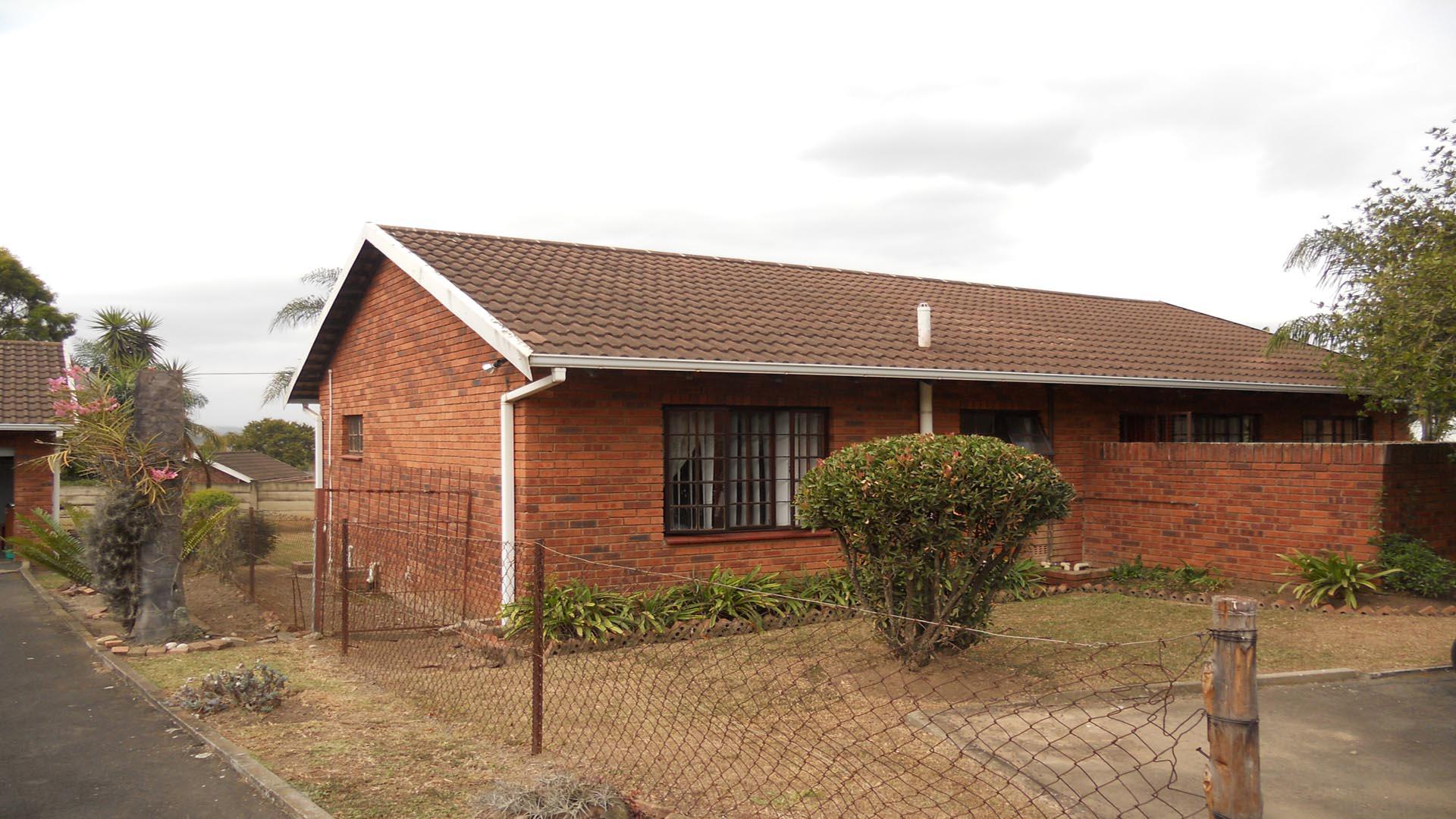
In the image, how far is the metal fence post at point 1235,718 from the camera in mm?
2834

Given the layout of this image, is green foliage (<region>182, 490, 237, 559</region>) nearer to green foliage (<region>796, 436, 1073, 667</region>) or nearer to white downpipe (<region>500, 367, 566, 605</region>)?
white downpipe (<region>500, 367, 566, 605</region>)

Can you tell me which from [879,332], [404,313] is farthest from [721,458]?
[404,313]

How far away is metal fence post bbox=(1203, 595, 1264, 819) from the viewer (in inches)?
112

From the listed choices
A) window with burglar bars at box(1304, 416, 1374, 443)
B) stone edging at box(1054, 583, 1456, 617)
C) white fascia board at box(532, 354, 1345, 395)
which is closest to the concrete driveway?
stone edging at box(1054, 583, 1456, 617)

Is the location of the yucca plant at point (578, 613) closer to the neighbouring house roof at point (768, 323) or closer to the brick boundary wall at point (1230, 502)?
the neighbouring house roof at point (768, 323)

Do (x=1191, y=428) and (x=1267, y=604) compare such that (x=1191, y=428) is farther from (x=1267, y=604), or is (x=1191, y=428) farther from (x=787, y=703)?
(x=787, y=703)

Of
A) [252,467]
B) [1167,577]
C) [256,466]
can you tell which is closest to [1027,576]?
[1167,577]

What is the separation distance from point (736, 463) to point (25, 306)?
133 feet

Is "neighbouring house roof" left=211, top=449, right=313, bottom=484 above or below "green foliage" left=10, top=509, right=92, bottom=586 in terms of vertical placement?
above

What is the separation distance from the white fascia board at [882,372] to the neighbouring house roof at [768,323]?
19 mm

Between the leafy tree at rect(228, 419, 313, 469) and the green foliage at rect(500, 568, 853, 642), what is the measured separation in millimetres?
39974

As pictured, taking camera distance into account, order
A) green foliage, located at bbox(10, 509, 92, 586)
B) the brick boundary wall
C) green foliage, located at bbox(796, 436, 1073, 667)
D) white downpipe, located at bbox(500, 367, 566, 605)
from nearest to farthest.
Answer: green foliage, located at bbox(796, 436, 1073, 667), white downpipe, located at bbox(500, 367, 566, 605), the brick boundary wall, green foliage, located at bbox(10, 509, 92, 586)

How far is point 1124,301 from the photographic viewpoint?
61.4 ft

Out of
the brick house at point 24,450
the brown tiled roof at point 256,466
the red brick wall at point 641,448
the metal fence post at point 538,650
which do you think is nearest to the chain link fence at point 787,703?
the metal fence post at point 538,650
